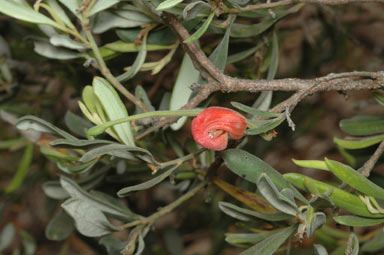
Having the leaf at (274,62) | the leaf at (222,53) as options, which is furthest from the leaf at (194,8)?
the leaf at (274,62)

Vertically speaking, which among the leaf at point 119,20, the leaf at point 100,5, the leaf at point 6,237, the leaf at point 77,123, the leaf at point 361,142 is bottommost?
the leaf at point 6,237

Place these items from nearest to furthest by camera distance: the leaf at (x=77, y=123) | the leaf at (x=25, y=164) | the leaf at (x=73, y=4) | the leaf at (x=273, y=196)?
the leaf at (x=273, y=196) < the leaf at (x=73, y=4) < the leaf at (x=77, y=123) < the leaf at (x=25, y=164)

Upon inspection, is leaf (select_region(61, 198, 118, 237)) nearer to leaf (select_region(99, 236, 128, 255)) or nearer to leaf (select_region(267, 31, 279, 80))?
leaf (select_region(99, 236, 128, 255))

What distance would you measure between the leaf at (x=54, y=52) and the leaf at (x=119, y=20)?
0.05 metres

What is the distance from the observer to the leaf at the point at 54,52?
0.61 metres

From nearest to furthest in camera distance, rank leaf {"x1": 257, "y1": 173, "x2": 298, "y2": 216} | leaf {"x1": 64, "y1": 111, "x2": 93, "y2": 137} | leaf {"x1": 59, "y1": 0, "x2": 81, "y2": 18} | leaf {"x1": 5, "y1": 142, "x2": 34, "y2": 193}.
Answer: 1. leaf {"x1": 257, "y1": 173, "x2": 298, "y2": 216}
2. leaf {"x1": 59, "y1": 0, "x2": 81, "y2": 18}
3. leaf {"x1": 64, "y1": 111, "x2": 93, "y2": 137}
4. leaf {"x1": 5, "y1": 142, "x2": 34, "y2": 193}

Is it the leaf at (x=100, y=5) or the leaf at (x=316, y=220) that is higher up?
the leaf at (x=100, y=5)

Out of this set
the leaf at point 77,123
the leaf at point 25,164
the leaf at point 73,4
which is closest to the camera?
the leaf at point 73,4

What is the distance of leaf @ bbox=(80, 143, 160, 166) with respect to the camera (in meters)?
0.46

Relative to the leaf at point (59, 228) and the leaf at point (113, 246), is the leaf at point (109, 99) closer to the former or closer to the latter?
the leaf at point (113, 246)

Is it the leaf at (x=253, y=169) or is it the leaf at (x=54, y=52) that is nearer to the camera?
the leaf at (x=253, y=169)

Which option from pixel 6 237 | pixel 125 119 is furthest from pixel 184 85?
pixel 6 237

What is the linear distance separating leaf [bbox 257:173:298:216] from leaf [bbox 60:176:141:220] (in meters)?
0.25

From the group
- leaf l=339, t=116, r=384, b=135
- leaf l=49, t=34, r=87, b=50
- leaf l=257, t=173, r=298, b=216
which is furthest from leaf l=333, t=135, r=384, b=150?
leaf l=49, t=34, r=87, b=50
